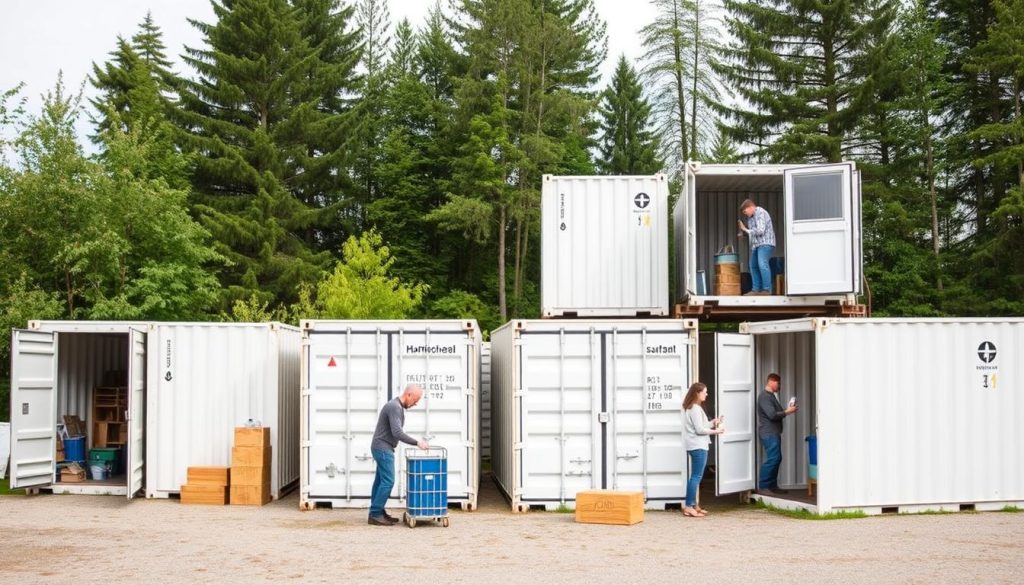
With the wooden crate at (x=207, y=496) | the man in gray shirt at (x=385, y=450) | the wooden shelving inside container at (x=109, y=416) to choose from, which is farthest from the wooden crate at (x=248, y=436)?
the wooden shelving inside container at (x=109, y=416)

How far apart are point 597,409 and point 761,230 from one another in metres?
4.07

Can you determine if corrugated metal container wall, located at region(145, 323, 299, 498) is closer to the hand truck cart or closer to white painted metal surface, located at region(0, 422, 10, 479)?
the hand truck cart

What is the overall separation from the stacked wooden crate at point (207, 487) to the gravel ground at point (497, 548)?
0.56 metres

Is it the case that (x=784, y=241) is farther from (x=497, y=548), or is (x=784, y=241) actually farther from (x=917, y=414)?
(x=497, y=548)

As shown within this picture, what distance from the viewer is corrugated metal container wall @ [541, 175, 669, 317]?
15.5 m

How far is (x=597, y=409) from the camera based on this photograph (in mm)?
14188

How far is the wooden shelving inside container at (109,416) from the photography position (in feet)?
59.2

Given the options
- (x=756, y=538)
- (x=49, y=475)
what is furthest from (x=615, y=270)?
(x=49, y=475)

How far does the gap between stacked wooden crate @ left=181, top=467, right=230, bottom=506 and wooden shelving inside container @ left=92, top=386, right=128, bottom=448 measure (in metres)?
3.66

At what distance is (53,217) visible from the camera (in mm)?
27531

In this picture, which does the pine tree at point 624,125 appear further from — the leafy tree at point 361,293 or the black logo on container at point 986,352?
the black logo on container at point 986,352

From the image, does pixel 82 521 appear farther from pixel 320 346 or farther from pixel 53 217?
pixel 53 217

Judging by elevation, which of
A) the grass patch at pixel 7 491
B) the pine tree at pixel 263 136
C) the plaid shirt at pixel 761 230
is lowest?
the grass patch at pixel 7 491

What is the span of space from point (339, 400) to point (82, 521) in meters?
3.79
